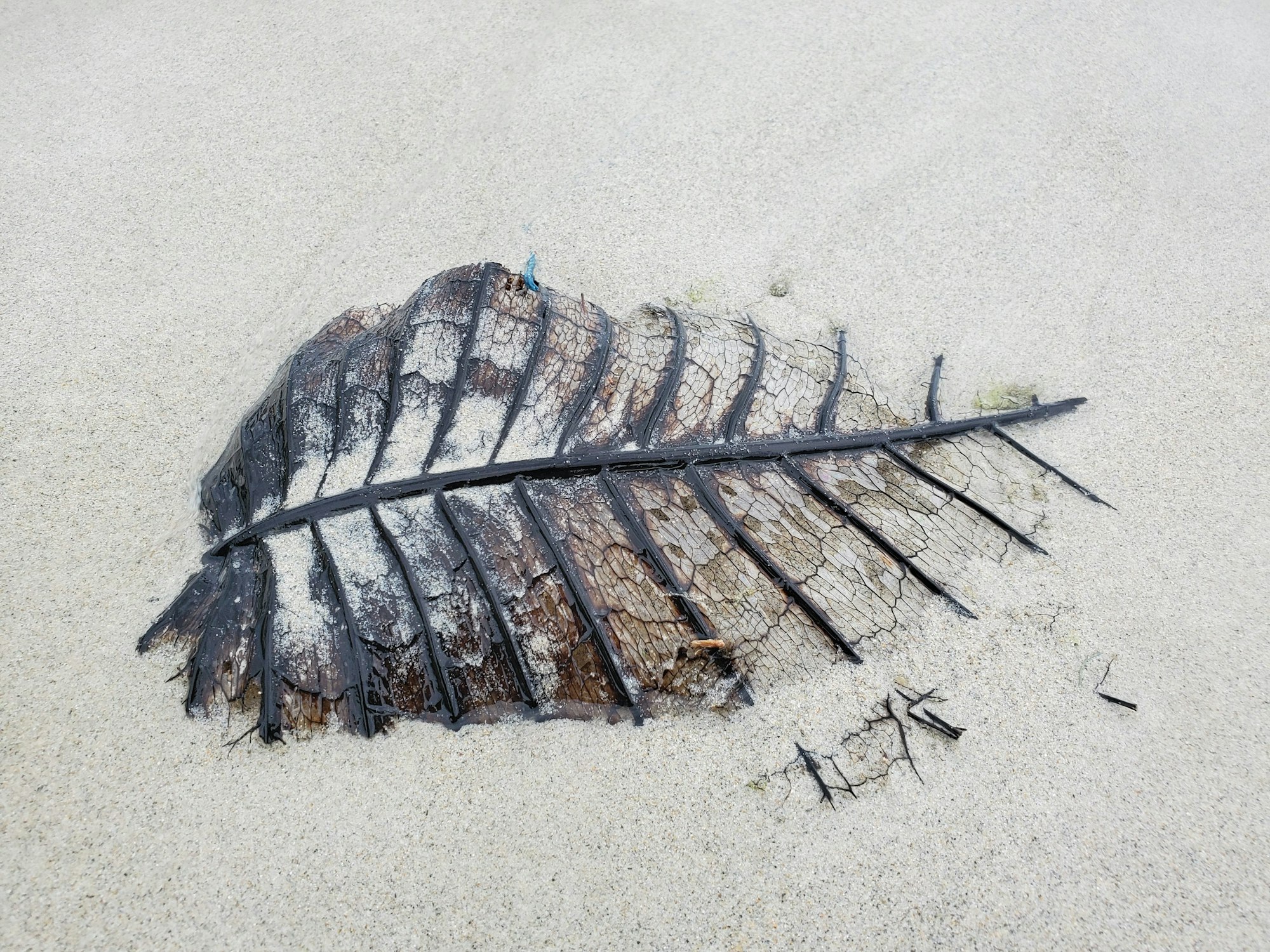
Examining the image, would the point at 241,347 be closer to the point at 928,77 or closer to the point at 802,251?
the point at 802,251

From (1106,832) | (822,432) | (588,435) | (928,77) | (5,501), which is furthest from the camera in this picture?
(928,77)

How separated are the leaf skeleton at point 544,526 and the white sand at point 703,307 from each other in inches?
4.7

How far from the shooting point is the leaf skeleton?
5.92 ft

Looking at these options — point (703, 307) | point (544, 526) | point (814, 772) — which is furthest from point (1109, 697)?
point (703, 307)

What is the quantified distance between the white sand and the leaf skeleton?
120 mm

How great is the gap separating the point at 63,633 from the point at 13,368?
117 cm

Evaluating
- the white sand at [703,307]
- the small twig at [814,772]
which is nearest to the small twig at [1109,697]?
the white sand at [703,307]

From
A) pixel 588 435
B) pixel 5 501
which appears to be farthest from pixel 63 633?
pixel 588 435

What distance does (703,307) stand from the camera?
Result: 282 centimetres

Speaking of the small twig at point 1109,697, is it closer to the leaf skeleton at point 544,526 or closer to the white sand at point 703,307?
the white sand at point 703,307

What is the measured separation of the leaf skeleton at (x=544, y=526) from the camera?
1806 mm

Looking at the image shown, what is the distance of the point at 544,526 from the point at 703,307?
1269 millimetres

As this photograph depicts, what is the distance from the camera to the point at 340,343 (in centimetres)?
234

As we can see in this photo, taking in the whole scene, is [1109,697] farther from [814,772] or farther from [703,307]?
[703,307]
